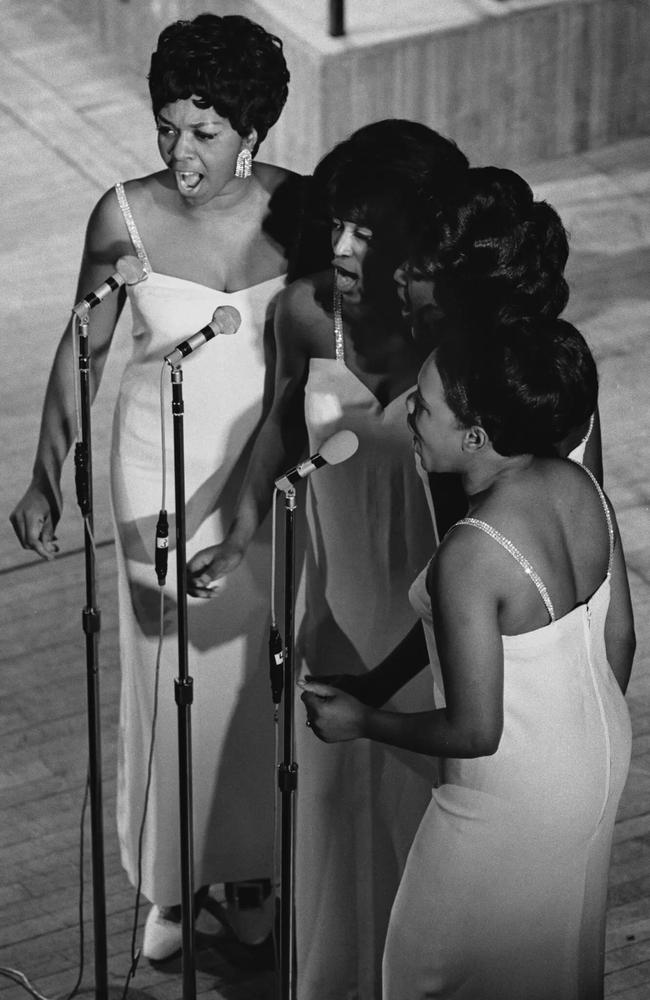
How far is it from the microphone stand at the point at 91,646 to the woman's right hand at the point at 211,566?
17 centimetres

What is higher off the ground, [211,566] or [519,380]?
[519,380]

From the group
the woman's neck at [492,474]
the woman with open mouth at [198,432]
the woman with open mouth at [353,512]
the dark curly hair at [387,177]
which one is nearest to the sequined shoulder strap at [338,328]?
the woman with open mouth at [353,512]

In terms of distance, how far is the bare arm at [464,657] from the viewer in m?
2.39

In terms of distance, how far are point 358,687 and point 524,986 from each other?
50cm

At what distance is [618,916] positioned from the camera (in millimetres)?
3672

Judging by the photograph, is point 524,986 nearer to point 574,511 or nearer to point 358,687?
point 358,687

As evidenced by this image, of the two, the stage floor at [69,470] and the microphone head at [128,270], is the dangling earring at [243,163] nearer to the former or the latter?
the microphone head at [128,270]

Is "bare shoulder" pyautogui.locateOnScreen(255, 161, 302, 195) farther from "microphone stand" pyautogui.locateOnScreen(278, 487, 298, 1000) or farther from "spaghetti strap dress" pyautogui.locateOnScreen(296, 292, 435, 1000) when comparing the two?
"microphone stand" pyautogui.locateOnScreen(278, 487, 298, 1000)

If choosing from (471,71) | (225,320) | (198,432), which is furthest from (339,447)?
(471,71)

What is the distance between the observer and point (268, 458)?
3207mm

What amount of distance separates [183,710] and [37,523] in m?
0.57

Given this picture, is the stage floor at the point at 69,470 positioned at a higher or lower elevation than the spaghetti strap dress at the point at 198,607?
lower

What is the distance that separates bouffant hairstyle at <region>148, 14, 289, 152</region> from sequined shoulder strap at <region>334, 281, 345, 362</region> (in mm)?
388

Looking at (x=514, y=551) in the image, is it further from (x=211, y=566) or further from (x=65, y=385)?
(x=65, y=385)
